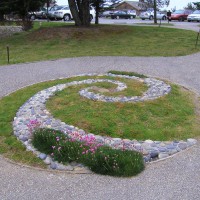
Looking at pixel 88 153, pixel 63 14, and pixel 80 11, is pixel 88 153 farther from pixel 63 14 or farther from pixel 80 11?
pixel 63 14

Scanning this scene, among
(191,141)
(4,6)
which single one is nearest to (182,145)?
(191,141)

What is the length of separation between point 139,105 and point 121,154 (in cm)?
273

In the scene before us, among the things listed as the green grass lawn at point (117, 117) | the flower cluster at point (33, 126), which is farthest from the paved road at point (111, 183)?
the flower cluster at point (33, 126)

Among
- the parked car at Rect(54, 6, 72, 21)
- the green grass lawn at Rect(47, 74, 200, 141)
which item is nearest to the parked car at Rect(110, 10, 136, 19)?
the parked car at Rect(54, 6, 72, 21)

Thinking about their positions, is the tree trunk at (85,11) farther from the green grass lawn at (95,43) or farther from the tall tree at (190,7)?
the tall tree at (190,7)

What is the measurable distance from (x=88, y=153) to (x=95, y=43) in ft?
46.5

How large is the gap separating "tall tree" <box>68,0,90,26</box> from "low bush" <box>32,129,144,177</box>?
17.6m

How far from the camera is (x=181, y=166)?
541 cm

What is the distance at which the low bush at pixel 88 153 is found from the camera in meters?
5.24

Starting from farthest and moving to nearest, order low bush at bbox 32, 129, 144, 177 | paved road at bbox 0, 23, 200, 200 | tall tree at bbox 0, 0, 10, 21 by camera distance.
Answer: tall tree at bbox 0, 0, 10, 21 < low bush at bbox 32, 129, 144, 177 < paved road at bbox 0, 23, 200, 200

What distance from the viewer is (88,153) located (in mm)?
5594

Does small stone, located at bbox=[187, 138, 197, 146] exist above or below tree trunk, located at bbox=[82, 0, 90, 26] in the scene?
below

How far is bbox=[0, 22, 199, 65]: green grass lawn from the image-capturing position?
1606 centimetres

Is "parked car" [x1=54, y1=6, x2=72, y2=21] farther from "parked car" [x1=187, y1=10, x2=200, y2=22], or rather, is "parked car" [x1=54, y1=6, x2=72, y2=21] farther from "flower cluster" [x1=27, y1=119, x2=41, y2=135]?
"flower cluster" [x1=27, y1=119, x2=41, y2=135]
